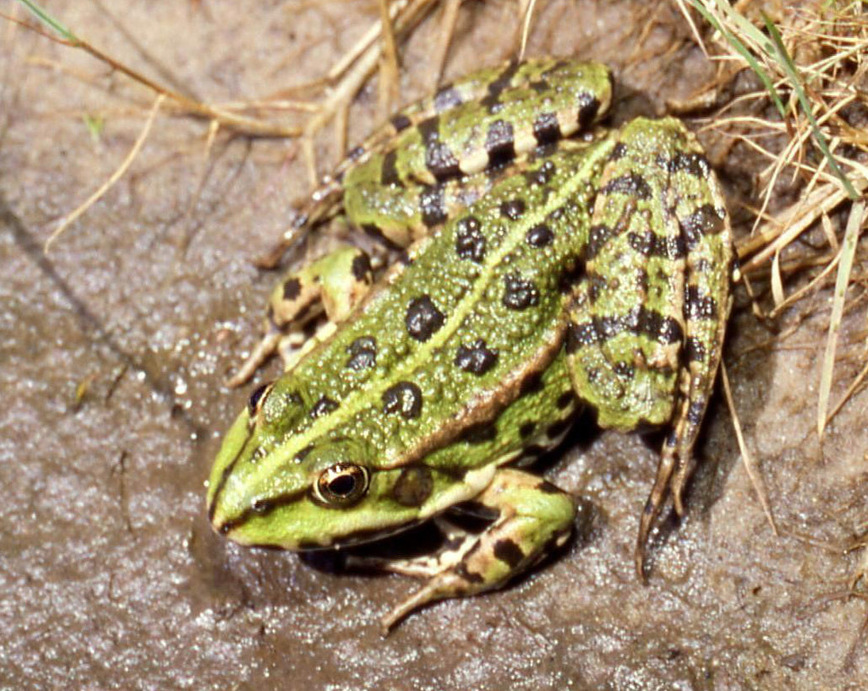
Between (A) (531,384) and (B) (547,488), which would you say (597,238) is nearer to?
(A) (531,384)

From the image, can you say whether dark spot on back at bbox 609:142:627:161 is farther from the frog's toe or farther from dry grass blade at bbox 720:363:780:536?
the frog's toe

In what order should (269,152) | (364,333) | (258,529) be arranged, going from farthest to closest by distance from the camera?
(269,152) → (364,333) → (258,529)

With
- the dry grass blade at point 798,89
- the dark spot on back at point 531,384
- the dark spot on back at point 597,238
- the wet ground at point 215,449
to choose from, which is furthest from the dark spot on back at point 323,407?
the dry grass blade at point 798,89

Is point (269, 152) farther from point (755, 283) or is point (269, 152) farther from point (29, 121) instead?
point (755, 283)

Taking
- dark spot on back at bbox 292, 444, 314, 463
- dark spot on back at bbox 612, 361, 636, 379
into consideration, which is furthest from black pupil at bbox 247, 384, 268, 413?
dark spot on back at bbox 612, 361, 636, 379

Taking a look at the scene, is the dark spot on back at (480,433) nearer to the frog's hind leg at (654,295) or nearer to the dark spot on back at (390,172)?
the frog's hind leg at (654,295)

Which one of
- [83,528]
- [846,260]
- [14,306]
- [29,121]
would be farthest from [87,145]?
[846,260]
